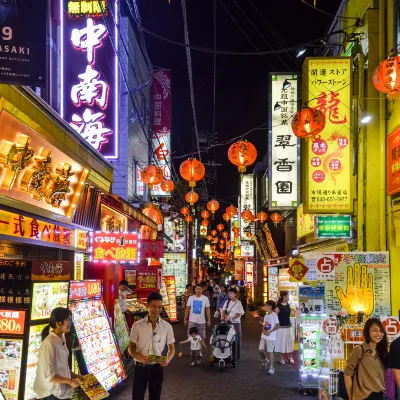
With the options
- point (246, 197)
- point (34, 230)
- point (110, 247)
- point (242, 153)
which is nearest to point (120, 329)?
point (110, 247)

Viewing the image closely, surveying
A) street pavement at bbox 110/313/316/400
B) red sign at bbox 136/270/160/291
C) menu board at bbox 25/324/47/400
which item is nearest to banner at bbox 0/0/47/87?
menu board at bbox 25/324/47/400

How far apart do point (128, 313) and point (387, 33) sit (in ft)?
35.1

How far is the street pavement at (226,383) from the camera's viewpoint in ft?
35.0

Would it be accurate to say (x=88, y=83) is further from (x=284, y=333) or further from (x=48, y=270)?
(x=48, y=270)

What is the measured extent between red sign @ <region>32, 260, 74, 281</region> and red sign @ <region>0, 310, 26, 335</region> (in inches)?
24.3

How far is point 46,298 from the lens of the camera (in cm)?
847

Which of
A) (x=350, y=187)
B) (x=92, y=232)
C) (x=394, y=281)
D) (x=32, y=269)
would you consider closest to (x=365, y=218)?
(x=350, y=187)

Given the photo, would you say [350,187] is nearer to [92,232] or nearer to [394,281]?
Result: [394,281]

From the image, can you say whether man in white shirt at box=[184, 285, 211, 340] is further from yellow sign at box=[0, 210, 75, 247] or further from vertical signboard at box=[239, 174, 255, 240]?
vertical signboard at box=[239, 174, 255, 240]

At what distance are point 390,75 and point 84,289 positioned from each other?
673cm

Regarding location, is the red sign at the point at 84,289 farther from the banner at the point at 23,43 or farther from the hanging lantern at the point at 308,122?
the hanging lantern at the point at 308,122

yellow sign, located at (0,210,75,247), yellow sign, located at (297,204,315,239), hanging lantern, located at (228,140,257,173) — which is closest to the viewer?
yellow sign, located at (0,210,75,247)

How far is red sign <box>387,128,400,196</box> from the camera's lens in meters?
12.2

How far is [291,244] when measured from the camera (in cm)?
3014
